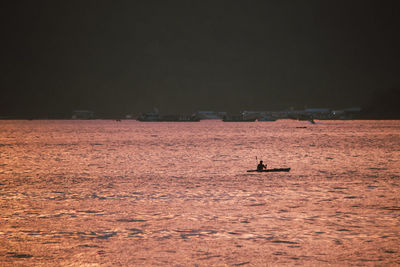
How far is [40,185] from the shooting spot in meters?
29.8

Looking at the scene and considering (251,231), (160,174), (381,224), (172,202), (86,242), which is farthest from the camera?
(160,174)

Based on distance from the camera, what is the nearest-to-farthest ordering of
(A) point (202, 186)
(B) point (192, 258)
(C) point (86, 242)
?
1. (B) point (192, 258)
2. (C) point (86, 242)
3. (A) point (202, 186)

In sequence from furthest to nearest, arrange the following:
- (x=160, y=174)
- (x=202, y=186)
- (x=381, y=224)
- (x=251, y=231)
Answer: (x=160, y=174), (x=202, y=186), (x=381, y=224), (x=251, y=231)

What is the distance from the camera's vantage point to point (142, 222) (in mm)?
→ 18172

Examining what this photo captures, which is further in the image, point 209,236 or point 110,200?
point 110,200

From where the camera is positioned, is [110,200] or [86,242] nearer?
[86,242]

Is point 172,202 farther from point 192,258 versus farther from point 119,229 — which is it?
point 192,258

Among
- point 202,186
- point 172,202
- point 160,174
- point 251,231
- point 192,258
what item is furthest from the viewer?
point 160,174

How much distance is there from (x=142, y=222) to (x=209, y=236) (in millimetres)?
3630

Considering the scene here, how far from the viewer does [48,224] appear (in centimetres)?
1775

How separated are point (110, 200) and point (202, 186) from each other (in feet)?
23.7

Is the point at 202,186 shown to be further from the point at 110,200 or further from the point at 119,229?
the point at 119,229

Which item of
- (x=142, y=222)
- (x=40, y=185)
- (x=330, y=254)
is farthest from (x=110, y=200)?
(x=330, y=254)

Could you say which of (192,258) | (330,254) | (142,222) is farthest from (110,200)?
(330,254)
